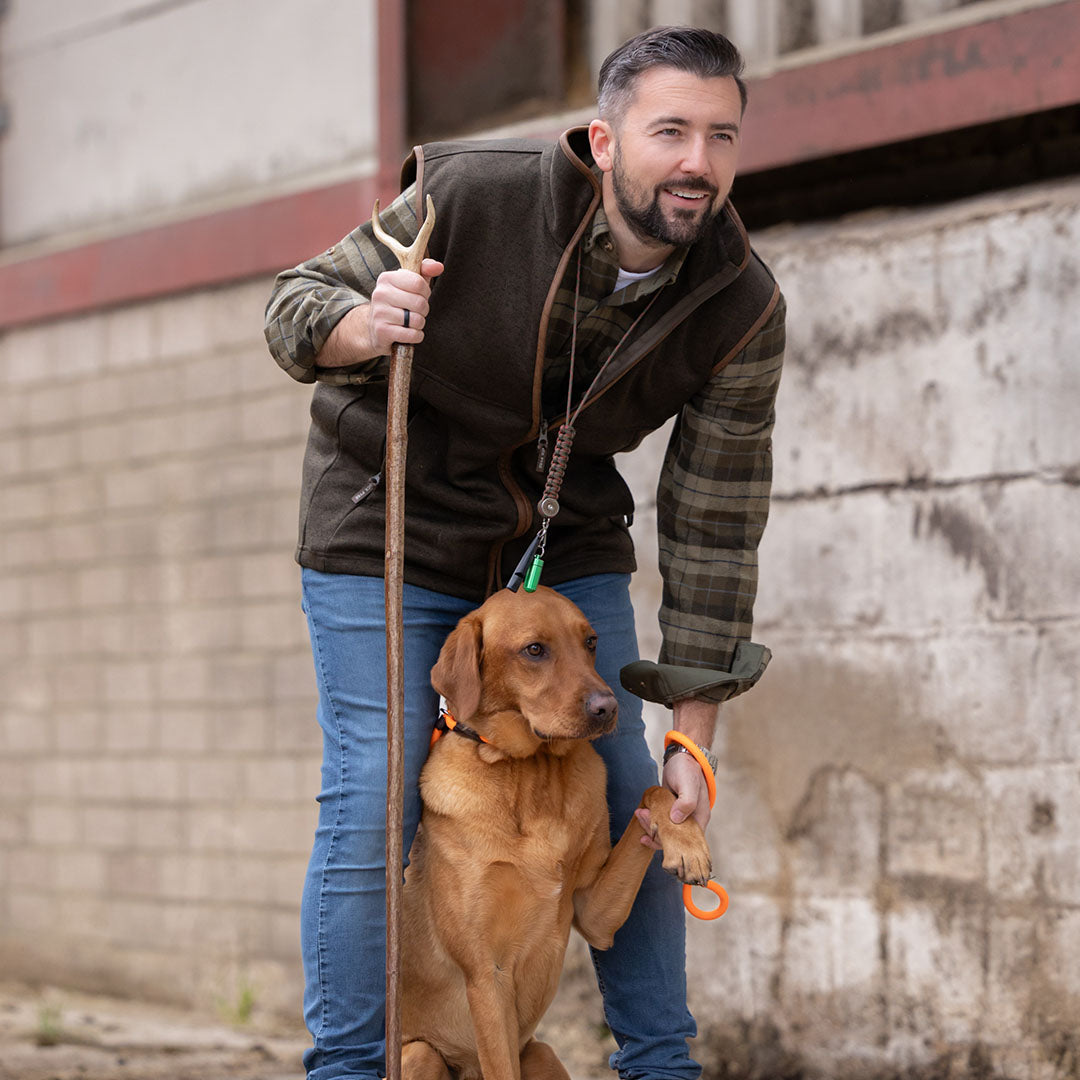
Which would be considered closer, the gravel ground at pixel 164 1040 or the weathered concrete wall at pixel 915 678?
the weathered concrete wall at pixel 915 678

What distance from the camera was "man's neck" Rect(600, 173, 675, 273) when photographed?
2.62 metres

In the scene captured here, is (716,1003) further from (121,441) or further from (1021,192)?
(121,441)

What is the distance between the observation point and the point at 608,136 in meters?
2.61

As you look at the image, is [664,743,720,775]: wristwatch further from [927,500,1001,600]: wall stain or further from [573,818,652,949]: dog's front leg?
[927,500,1001,600]: wall stain

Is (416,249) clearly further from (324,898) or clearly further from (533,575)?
(324,898)

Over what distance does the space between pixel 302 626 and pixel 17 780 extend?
5.88ft

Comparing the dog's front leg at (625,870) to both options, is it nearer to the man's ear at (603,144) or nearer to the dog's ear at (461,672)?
the dog's ear at (461,672)

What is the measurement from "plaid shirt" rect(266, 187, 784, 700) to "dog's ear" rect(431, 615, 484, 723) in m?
0.40

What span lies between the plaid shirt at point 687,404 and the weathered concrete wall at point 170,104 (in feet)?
11.0

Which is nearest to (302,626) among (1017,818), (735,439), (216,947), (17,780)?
(216,947)

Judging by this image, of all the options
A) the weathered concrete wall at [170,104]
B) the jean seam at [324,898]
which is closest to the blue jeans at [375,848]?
the jean seam at [324,898]

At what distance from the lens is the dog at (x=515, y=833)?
9.01 ft

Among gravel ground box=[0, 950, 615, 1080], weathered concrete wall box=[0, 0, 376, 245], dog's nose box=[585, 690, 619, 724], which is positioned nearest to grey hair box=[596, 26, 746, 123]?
dog's nose box=[585, 690, 619, 724]

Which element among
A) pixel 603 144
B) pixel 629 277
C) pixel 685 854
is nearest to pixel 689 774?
pixel 685 854
